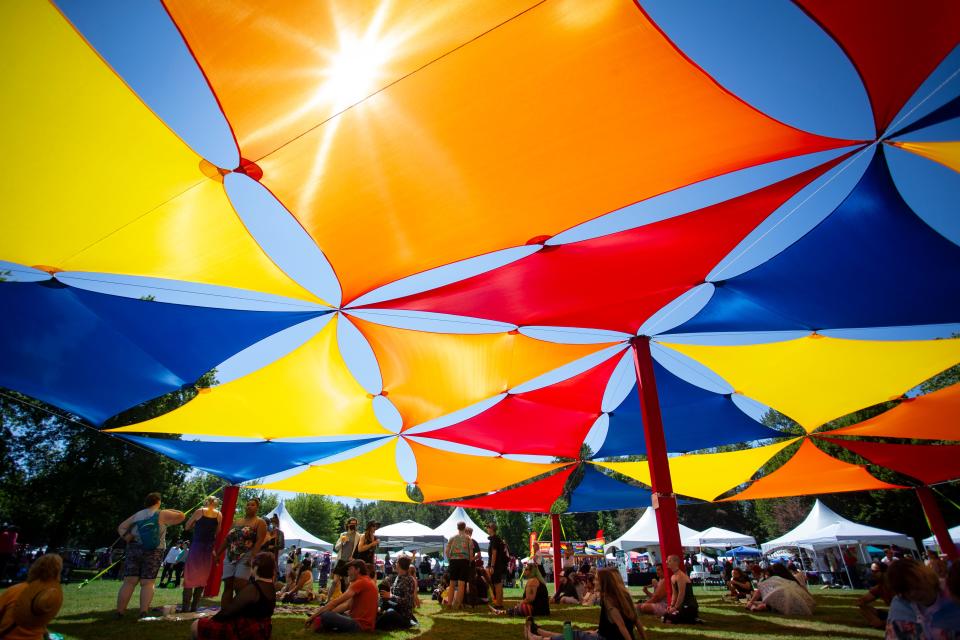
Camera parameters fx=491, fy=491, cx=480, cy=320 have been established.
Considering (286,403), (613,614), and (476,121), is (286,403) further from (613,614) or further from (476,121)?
(613,614)

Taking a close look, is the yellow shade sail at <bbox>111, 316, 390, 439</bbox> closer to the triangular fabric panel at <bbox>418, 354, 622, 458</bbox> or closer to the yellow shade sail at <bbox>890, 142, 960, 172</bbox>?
the triangular fabric panel at <bbox>418, 354, 622, 458</bbox>

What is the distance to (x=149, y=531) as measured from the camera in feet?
20.7

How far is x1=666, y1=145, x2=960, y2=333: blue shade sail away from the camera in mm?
5996

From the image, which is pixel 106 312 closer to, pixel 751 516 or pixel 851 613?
pixel 851 613

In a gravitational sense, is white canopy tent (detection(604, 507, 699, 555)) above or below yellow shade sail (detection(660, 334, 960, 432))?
below

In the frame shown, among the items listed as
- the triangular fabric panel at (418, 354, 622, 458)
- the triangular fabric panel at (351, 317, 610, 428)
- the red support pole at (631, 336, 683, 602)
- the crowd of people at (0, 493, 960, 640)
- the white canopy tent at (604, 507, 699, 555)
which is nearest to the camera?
the crowd of people at (0, 493, 960, 640)

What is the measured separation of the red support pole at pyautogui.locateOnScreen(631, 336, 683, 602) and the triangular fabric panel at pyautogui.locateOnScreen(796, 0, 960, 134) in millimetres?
5184

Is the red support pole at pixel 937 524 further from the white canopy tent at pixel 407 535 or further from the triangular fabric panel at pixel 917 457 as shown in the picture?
the white canopy tent at pixel 407 535

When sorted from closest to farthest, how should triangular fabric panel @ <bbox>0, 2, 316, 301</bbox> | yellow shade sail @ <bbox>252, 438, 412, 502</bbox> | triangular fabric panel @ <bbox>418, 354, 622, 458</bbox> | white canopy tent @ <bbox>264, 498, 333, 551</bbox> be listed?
triangular fabric panel @ <bbox>0, 2, 316, 301</bbox>
triangular fabric panel @ <bbox>418, 354, 622, 458</bbox>
yellow shade sail @ <bbox>252, 438, 412, 502</bbox>
white canopy tent @ <bbox>264, 498, 333, 551</bbox>

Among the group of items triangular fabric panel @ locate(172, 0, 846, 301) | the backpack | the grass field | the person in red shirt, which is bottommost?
the grass field

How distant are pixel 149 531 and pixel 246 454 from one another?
6173 millimetres

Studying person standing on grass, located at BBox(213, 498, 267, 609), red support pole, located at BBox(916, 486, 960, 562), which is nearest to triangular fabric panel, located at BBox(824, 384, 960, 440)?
red support pole, located at BBox(916, 486, 960, 562)

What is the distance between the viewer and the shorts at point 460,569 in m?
9.48

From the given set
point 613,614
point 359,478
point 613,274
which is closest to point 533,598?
point 613,614
